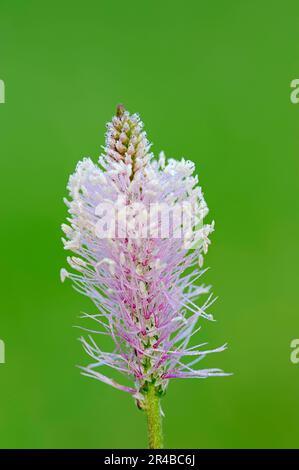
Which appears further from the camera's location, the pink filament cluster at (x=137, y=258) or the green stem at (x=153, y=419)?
the pink filament cluster at (x=137, y=258)

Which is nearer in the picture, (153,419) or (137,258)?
(153,419)

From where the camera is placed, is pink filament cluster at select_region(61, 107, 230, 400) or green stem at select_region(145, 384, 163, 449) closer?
green stem at select_region(145, 384, 163, 449)

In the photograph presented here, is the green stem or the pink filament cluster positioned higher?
the pink filament cluster

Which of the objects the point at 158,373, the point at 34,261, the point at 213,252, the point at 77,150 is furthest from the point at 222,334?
the point at 158,373

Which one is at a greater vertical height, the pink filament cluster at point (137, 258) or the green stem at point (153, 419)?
the pink filament cluster at point (137, 258)

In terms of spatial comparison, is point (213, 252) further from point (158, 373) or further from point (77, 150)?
point (158, 373)
